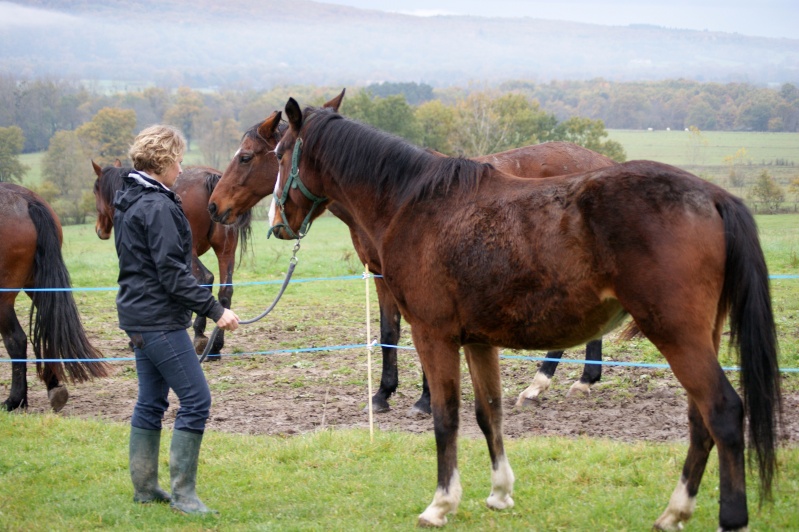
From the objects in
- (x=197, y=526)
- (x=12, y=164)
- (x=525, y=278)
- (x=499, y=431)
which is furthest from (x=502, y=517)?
(x=12, y=164)

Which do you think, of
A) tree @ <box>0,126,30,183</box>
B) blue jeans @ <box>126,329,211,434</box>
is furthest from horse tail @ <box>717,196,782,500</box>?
tree @ <box>0,126,30,183</box>

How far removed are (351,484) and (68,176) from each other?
37.7m

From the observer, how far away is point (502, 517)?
3.88 meters

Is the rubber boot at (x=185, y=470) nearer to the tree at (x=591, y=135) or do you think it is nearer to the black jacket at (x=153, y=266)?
the black jacket at (x=153, y=266)

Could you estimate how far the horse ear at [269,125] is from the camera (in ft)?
20.0

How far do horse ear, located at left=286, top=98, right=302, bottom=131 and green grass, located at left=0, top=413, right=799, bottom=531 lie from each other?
2260mm

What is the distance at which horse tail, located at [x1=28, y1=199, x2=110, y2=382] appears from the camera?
6.68 meters

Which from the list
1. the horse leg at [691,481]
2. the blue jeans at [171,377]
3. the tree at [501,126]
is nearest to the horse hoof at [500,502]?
the horse leg at [691,481]

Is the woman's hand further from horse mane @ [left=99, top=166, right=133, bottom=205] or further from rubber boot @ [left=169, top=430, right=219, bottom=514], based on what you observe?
horse mane @ [left=99, top=166, right=133, bottom=205]

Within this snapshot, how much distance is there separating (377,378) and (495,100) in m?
41.3

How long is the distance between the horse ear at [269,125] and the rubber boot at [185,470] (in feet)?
9.95

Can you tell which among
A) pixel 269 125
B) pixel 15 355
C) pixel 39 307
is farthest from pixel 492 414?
pixel 15 355

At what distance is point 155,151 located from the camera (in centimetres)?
397

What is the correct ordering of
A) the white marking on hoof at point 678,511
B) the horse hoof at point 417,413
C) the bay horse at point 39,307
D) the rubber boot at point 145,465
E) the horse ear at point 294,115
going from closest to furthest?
the white marking on hoof at point 678,511
the rubber boot at point 145,465
the horse ear at point 294,115
the horse hoof at point 417,413
the bay horse at point 39,307
